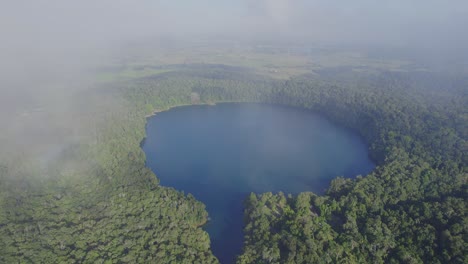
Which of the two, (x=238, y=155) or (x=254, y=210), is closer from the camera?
(x=254, y=210)

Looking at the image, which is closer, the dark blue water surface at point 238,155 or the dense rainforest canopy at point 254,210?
the dense rainforest canopy at point 254,210

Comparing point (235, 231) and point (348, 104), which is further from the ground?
point (348, 104)

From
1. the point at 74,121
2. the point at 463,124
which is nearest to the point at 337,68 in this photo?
the point at 463,124

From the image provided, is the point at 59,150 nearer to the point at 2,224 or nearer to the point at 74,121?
the point at 74,121

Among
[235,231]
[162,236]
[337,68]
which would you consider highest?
[337,68]
